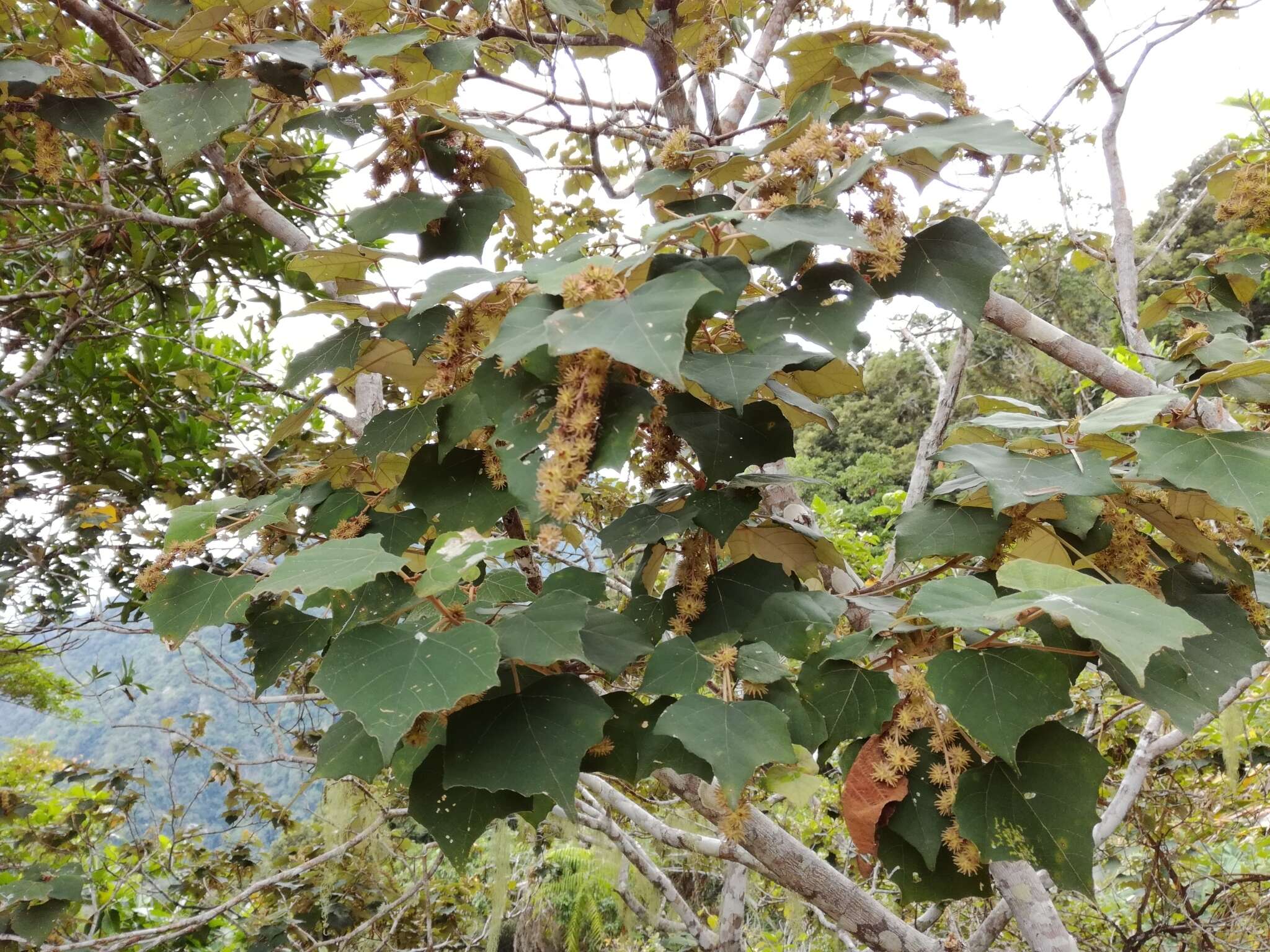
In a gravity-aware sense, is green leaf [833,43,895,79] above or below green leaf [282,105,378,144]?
above

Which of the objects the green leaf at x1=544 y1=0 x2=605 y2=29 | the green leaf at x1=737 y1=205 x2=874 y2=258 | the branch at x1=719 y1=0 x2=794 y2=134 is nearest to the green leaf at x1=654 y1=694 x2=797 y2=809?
the green leaf at x1=737 y1=205 x2=874 y2=258

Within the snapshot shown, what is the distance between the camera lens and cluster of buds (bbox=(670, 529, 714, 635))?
905 mm

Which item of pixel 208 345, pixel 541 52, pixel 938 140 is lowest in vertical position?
pixel 208 345

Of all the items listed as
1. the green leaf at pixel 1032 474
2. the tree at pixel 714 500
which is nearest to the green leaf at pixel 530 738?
the tree at pixel 714 500

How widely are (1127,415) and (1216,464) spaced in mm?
95

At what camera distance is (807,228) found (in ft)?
2.33

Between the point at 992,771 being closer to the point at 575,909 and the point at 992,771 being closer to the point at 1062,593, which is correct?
the point at 1062,593

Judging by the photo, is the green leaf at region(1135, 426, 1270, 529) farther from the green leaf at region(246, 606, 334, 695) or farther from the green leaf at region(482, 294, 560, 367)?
the green leaf at region(246, 606, 334, 695)

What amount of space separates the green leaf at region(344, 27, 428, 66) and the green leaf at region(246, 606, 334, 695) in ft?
2.34

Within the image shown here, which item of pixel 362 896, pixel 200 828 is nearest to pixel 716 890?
pixel 362 896

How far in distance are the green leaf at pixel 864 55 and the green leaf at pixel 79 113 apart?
3.49ft

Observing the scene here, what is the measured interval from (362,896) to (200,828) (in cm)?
77

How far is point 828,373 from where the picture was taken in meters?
0.99

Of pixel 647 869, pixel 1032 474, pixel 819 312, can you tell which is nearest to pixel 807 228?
pixel 819 312
